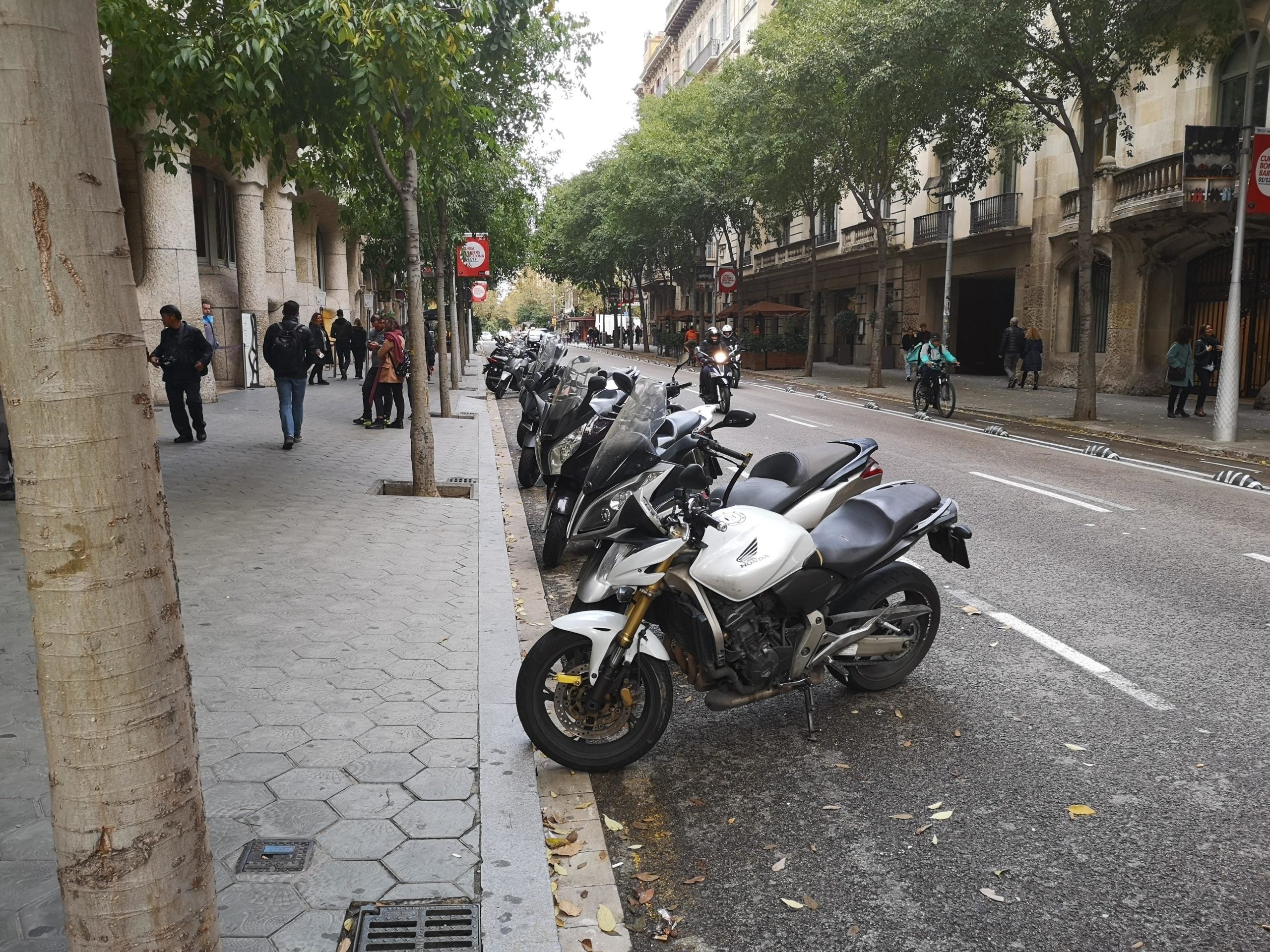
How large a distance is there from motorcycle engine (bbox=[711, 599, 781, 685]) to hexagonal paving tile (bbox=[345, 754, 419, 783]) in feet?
4.30

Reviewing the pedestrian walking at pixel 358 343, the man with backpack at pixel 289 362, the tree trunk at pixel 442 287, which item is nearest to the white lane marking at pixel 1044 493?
the man with backpack at pixel 289 362

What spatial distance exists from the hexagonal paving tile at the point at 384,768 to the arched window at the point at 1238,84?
72.7ft

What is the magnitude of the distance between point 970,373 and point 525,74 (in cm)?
2235

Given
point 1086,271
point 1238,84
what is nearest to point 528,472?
point 1086,271

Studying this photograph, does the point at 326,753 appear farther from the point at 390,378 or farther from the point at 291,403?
the point at 390,378

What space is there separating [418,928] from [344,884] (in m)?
0.32

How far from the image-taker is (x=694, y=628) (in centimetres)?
402

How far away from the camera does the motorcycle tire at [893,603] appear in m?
4.61

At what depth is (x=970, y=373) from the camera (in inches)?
1379

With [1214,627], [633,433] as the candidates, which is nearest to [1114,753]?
[1214,627]

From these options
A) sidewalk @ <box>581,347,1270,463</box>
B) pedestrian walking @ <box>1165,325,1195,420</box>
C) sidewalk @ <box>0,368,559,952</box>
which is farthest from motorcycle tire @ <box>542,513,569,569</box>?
pedestrian walking @ <box>1165,325,1195,420</box>

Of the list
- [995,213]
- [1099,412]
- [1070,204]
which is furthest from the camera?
[995,213]

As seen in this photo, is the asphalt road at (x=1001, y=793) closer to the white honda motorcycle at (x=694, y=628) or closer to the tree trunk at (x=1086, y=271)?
the white honda motorcycle at (x=694, y=628)

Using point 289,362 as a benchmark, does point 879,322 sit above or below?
above
